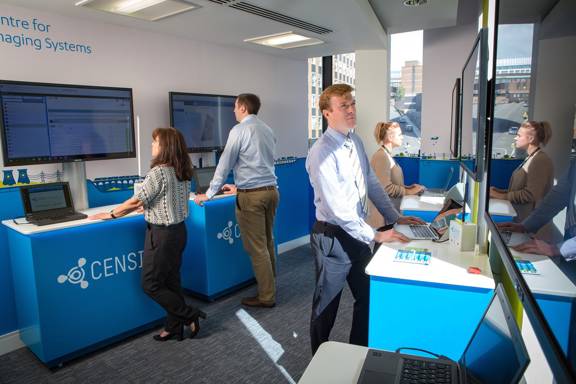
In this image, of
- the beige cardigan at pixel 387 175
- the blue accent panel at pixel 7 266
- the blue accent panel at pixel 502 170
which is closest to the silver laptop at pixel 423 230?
the blue accent panel at pixel 502 170

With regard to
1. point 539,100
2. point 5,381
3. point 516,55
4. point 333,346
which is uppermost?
point 516,55

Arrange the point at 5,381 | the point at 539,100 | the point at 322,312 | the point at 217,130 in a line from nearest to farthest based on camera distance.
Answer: the point at 539,100, the point at 322,312, the point at 5,381, the point at 217,130

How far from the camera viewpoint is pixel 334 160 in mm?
2105

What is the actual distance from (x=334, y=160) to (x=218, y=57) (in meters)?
3.04

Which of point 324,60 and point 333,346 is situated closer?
point 333,346

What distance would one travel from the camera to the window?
19.1 feet

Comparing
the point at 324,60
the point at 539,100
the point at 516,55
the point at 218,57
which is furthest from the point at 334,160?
the point at 324,60

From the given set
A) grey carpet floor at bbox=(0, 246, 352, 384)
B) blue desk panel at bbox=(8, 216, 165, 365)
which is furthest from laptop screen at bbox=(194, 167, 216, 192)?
grey carpet floor at bbox=(0, 246, 352, 384)

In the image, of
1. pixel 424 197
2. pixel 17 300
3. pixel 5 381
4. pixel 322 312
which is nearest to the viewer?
pixel 322 312

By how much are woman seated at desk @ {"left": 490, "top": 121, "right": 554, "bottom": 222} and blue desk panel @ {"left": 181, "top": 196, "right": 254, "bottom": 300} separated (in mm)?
2703

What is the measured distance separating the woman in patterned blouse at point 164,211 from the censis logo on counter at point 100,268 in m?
0.17

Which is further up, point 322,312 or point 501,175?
point 501,175

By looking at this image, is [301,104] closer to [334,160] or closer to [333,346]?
[334,160]

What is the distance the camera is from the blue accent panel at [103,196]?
3158 millimetres
